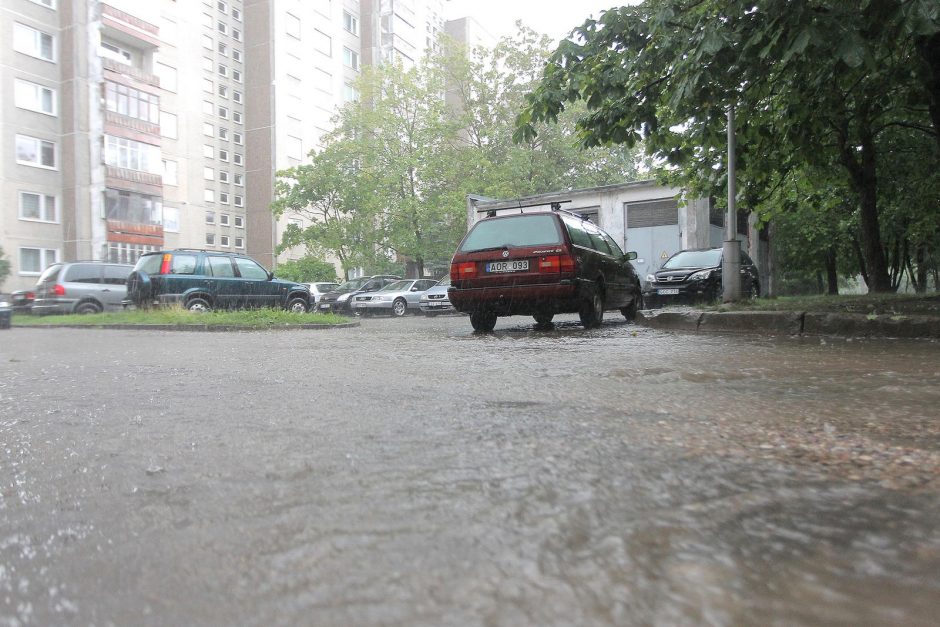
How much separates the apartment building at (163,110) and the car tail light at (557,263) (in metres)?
30.5

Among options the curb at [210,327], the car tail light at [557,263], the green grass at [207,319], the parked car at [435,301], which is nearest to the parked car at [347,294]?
the parked car at [435,301]

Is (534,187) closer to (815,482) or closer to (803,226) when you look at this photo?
(803,226)

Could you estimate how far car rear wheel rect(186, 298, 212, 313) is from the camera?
586 inches

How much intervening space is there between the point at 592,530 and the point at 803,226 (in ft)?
91.1

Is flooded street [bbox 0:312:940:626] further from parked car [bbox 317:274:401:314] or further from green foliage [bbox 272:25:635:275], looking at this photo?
green foliage [bbox 272:25:635:275]

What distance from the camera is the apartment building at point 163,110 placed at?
3238 centimetres

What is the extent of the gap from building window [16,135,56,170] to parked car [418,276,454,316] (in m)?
23.1

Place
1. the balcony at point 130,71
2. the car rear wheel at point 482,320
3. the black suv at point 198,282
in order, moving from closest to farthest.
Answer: the car rear wheel at point 482,320 → the black suv at point 198,282 → the balcony at point 130,71

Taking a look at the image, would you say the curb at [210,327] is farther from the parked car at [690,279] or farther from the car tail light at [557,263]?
the parked car at [690,279]

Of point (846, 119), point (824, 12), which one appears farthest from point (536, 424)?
point (846, 119)

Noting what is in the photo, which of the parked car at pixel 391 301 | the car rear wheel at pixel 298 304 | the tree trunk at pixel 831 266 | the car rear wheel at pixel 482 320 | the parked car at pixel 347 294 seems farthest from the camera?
the tree trunk at pixel 831 266

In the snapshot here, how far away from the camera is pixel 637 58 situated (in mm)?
8117

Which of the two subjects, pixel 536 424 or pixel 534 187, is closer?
pixel 536 424

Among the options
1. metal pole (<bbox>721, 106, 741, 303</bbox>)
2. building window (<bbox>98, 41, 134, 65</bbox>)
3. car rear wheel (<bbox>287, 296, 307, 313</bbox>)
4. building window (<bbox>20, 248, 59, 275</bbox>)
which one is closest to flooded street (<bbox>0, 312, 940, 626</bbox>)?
metal pole (<bbox>721, 106, 741, 303</bbox>)
